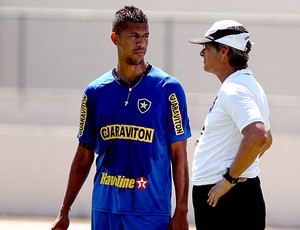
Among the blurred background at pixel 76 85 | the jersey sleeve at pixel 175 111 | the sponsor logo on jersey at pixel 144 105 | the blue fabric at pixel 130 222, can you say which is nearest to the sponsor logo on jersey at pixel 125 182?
the blue fabric at pixel 130 222

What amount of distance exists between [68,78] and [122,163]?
21.4 feet

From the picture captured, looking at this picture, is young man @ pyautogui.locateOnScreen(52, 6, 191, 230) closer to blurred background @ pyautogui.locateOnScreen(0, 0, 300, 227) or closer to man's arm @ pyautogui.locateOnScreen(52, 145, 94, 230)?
man's arm @ pyautogui.locateOnScreen(52, 145, 94, 230)

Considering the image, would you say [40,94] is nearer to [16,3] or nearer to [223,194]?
[16,3]

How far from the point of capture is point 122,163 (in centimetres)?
523

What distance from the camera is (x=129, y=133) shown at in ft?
17.1

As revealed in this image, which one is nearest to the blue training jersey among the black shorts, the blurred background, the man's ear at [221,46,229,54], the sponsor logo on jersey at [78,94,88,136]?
the sponsor logo on jersey at [78,94,88,136]

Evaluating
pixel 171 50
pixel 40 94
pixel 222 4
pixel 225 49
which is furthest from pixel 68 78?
pixel 225 49

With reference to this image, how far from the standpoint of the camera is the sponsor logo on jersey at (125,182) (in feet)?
17.1

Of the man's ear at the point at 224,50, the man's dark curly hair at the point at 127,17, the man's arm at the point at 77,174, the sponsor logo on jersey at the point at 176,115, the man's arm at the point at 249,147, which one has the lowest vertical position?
the man's arm at the point at 77,174

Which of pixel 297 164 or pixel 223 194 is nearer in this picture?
pixel 223 194

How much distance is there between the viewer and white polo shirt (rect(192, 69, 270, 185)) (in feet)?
17.3

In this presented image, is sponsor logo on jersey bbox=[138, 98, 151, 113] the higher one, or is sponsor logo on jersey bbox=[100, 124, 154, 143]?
sponsor logo on jersey bbox=[138, 98, 151, 113]

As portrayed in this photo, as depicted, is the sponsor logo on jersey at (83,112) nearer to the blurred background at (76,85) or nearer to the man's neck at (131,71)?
the man's neck at (131,71)

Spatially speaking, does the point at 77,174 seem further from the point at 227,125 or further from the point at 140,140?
the point at 227,125
